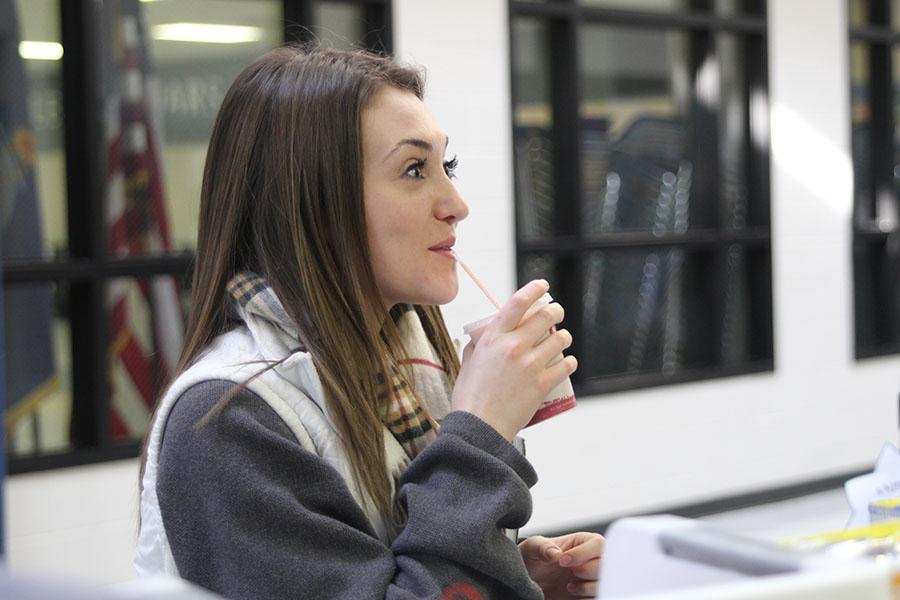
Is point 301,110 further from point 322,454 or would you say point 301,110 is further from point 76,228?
point 76,228

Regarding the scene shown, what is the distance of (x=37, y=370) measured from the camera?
391 cm

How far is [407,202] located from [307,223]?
0.43 ft

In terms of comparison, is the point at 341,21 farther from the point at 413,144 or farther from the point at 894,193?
the point at 894,193

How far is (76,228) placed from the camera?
13.0 feet

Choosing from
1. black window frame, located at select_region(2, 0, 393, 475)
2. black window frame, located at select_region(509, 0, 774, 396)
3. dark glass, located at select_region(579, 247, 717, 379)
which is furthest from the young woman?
dark glass, located at select_region(579, 247, 717, 379)

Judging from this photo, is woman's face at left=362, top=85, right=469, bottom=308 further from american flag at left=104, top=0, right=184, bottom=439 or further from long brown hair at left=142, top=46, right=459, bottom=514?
american flag at left=104, top=0, right=184, bottom=439

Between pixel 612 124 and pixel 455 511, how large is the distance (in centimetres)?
439

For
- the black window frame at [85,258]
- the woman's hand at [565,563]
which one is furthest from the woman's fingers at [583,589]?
the black window frame at [85,258]

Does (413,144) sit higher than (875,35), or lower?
lower

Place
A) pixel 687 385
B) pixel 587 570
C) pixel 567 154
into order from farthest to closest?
pixel 687 385 < pixel 567 154 < pixel 587 570

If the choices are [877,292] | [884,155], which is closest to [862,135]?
[884,155]

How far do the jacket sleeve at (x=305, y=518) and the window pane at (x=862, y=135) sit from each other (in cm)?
575

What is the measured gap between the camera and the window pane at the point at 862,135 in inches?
263

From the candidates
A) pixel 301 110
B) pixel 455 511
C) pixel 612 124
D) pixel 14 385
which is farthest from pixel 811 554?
pixel 612 124
